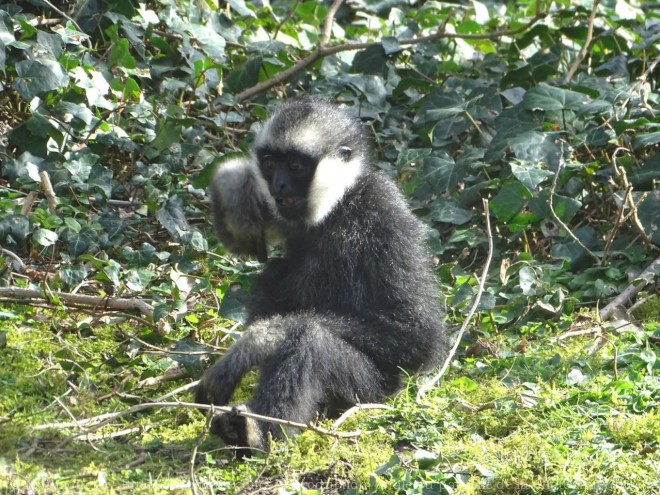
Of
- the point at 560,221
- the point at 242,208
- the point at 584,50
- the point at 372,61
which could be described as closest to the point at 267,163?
the point at 242,208

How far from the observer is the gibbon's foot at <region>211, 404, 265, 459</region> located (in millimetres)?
5676

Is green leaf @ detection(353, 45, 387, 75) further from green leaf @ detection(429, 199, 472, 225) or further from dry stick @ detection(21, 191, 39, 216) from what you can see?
dry stick @ detection(21, 191, 39, 216)

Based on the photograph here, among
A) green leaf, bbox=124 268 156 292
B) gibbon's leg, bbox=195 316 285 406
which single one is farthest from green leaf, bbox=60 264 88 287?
gibbon's leg, bbox=195 316 285 406

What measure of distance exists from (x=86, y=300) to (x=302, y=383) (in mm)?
2767

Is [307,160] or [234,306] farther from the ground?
[307,160]

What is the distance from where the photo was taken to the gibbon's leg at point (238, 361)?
19.8 feet

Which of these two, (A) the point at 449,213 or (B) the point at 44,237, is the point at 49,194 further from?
(A) the point at 449,213

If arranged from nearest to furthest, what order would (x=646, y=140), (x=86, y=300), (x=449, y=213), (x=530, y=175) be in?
1. (x=86, y=300)
2. (x=530, y=175)
3. (x=646, y=140)
4. (x=449, y=213)

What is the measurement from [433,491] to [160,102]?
6422 millimetres

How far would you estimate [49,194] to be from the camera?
8.93 meters

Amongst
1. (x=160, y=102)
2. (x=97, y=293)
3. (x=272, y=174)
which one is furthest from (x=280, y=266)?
(x=160, y=102)

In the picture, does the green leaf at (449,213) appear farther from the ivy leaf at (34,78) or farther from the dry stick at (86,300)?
the ivy leaf at (34,78)

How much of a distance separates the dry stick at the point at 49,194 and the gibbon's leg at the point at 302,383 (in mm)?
3605

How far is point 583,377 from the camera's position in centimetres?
666
